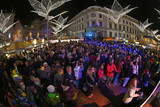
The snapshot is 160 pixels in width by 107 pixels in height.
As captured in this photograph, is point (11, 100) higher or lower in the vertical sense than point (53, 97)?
lower

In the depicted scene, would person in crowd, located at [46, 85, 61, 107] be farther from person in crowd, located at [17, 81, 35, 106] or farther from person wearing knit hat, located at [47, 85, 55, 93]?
person in crowd, located at [17, 81, 35, 106]

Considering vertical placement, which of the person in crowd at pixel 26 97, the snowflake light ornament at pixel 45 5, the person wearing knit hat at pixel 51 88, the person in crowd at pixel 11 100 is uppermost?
the snowflake light ornament at pixel 45 5

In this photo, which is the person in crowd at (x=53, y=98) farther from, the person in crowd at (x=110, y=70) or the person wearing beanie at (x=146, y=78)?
the person wearing beanie at (x=146, y=78)

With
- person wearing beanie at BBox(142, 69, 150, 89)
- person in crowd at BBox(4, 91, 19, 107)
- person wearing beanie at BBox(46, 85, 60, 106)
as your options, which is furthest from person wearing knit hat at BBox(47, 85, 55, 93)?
person wearing beanie at BBox(142, 69, 150, 89)

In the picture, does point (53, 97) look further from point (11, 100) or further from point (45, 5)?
point (45, 5)

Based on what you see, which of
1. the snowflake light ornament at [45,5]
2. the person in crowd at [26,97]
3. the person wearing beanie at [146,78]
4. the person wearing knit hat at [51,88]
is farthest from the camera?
the snowflake light ornament at [45,5]

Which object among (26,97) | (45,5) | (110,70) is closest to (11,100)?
(26,97)

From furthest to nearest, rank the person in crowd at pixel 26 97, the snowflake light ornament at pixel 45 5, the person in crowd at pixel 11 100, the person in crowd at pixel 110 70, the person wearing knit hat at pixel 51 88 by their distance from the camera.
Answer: the snowflake light ornament at pixel 45 5, the person in crowd at pixel 110 70, the person in crowd at pixel 11 100, the person in crowd at pixel 26 97, the person wearing knit hat at pixel 51 88

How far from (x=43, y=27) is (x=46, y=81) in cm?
6029

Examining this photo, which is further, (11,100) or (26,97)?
(11,100)

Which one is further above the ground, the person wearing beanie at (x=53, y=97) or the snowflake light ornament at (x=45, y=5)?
the snowflake light ornament at (x=45, y=5)

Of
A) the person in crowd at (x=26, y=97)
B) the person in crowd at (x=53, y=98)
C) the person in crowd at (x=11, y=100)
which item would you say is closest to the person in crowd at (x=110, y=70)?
the person in crowd at (x=53, y=98)

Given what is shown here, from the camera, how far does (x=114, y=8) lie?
66.5ft

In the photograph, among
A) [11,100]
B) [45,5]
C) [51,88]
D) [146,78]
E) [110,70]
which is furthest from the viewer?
[45,5]
